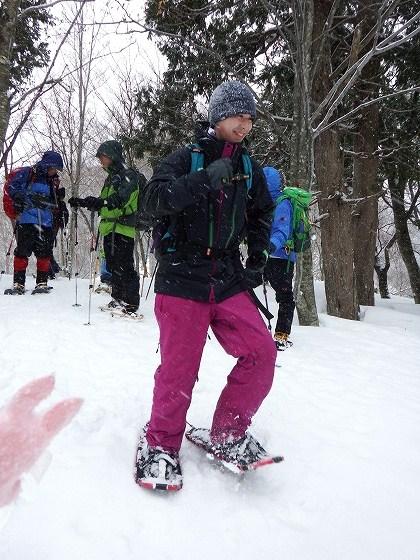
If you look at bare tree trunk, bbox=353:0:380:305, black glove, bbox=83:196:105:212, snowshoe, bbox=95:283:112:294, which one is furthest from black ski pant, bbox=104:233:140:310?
bare tree trunk, bbox=353:0:380:305

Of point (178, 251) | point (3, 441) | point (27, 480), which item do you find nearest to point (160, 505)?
point (27, 480)

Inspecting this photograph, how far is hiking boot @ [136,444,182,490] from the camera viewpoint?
79.7 inches

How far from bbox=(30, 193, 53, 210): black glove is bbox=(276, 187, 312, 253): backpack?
3786mm

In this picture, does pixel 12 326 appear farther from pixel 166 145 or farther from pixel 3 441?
pixel 166 145

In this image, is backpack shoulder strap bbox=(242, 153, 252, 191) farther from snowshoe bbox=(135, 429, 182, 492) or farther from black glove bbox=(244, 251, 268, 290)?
snowshoe bbox=(135, 429, 182, 492)

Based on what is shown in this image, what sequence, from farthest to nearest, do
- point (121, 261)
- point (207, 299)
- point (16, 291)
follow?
point (16, 291), point (121, 261), point (207, 299)

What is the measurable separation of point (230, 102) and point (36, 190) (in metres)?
5.19

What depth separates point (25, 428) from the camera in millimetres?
2459

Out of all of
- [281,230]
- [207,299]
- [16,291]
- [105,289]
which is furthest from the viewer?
[105,289]

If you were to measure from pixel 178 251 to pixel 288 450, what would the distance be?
1.43 m

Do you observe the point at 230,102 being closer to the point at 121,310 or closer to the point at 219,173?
the point at 219,173

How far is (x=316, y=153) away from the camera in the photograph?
8.32 metres

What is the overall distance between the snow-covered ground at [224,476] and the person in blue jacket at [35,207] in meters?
2.84

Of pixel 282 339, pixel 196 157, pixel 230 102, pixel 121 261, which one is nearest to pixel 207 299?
pixel 196 157
